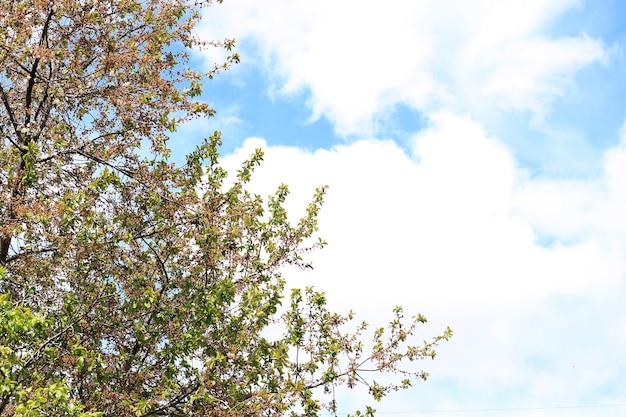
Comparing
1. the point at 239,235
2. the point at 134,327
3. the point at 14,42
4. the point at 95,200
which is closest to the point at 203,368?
the point at 134,327

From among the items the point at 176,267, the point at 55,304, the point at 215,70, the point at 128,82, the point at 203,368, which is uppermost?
the point at 215,70

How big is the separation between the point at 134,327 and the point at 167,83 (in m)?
4.84

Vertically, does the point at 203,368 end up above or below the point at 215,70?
below

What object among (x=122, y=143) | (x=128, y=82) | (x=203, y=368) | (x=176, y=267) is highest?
(x=128, y=82)

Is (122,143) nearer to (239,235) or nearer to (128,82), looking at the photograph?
(128,82)

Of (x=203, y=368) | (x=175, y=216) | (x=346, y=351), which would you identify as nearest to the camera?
(x=203, y=368)

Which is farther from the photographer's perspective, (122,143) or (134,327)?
(122,143)

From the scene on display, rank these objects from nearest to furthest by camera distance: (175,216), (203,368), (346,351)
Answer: (203,368)
(175,216)
(346,351)

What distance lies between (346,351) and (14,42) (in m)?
8.77

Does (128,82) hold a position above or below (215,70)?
below

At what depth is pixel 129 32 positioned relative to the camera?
14180mm

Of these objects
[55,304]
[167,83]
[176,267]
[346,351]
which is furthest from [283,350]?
[167,83]

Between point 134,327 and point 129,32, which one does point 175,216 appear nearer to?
point 134,327

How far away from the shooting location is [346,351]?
14.1 meters
